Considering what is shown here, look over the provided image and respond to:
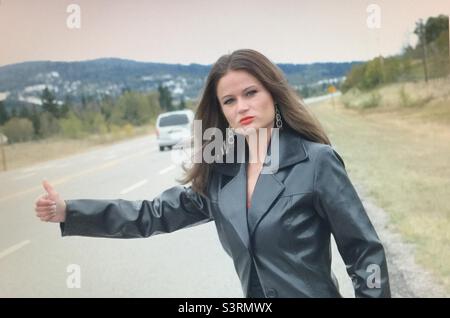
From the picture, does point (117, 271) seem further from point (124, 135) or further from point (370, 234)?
point (370, 234)

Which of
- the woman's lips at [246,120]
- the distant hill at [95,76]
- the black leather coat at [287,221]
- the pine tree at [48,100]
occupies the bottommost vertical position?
the black leather coat at [287,221]

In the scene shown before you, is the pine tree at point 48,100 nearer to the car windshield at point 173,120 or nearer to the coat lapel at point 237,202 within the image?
the car windshield at point 173,120

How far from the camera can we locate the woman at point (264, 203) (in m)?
0.91

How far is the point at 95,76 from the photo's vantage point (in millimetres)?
1835

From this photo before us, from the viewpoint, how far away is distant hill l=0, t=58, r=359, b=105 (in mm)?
1812

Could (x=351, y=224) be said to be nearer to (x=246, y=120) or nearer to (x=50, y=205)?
(x=246, y=120)

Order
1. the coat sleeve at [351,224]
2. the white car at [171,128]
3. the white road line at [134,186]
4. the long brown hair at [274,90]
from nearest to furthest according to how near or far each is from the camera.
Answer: the coat sleeve at [351,224]
the long brown hair at [274,90]
the white car at [171,128]
the white road line at [134,186]

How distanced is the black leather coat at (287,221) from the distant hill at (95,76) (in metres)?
0.82

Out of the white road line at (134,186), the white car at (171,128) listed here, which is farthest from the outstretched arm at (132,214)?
the white road line at (134,186)

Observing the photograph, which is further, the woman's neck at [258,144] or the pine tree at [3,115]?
the pine tree at [3,115]

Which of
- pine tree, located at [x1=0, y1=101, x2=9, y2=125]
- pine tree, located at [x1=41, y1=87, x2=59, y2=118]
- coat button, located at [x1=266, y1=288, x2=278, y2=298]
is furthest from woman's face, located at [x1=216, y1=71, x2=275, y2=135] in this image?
pine tree, located at [x1=0, y1=101, x2=9, y2=125]

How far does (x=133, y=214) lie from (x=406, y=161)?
129 centimetres

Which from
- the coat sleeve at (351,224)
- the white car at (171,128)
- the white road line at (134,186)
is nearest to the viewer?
the coat sleeve at (351,224)
